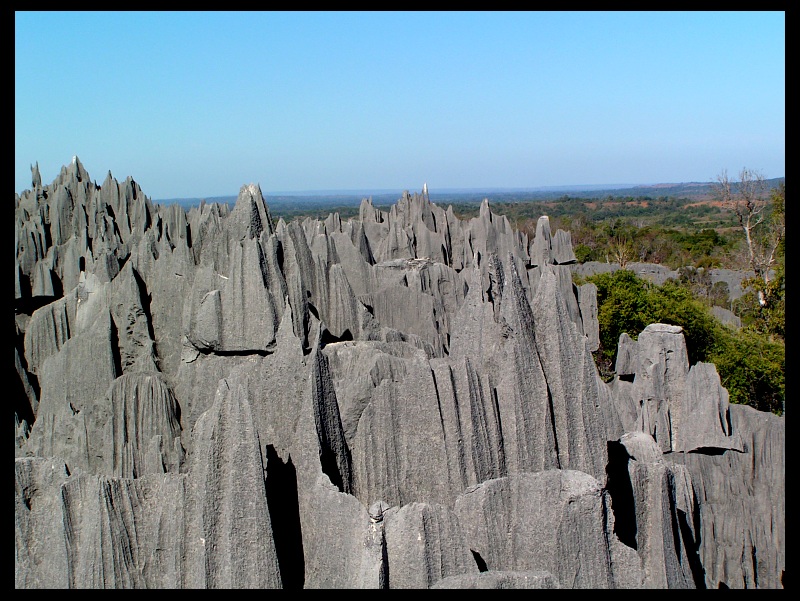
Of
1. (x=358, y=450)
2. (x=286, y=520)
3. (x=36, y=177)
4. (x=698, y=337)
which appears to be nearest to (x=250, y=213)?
(x=358, y=450)

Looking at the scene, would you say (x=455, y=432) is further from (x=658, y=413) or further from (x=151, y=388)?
(x=658, y=413)

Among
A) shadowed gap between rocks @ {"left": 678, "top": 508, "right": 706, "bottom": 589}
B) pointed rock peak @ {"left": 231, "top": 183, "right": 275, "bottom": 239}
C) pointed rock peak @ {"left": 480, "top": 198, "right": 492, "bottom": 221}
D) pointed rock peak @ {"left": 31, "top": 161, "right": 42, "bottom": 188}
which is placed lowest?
shadowed gap between rocks @ {"left": 678, "top": 508, "right": 706, "bottom": 589}

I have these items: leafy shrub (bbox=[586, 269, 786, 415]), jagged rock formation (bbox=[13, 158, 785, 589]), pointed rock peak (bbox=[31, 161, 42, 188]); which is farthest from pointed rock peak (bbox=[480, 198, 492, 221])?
pointed rock peak (bbox=[31, 161, 42, 188])

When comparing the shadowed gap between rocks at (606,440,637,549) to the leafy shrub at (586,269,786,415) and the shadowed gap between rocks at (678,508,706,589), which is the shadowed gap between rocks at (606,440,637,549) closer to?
the shadowed gap between rocks at (678,508,706,589)

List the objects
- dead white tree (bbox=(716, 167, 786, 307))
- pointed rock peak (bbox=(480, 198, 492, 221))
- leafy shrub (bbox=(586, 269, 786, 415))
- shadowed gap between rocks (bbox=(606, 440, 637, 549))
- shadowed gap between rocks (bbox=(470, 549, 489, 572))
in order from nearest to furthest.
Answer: shadowed gap between rocks (bbox=(470, 549, 489, 572)) < shadowed gap between rocks (bbox=(606, 440, 637, 549)) < leafy shrub (bbox=(586, 269, 786, 415)) < dead white tree (bbox=(716, 167, 786, 307)) < pointed rock peak (bbox=(480, 198, 492, 221))

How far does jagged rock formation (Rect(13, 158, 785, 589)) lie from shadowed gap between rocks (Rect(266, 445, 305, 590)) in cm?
3

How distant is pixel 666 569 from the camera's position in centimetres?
878

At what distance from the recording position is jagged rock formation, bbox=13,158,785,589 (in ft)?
26.2

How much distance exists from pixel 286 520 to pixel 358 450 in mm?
1421

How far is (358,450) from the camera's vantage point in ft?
32.4

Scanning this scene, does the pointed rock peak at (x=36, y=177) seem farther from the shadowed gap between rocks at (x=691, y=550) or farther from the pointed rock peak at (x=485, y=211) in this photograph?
the shadowed gap between rocks at (x=691, y=550)

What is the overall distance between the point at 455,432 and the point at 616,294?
21625mm

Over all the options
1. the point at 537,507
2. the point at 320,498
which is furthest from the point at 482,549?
the point at 320,498
